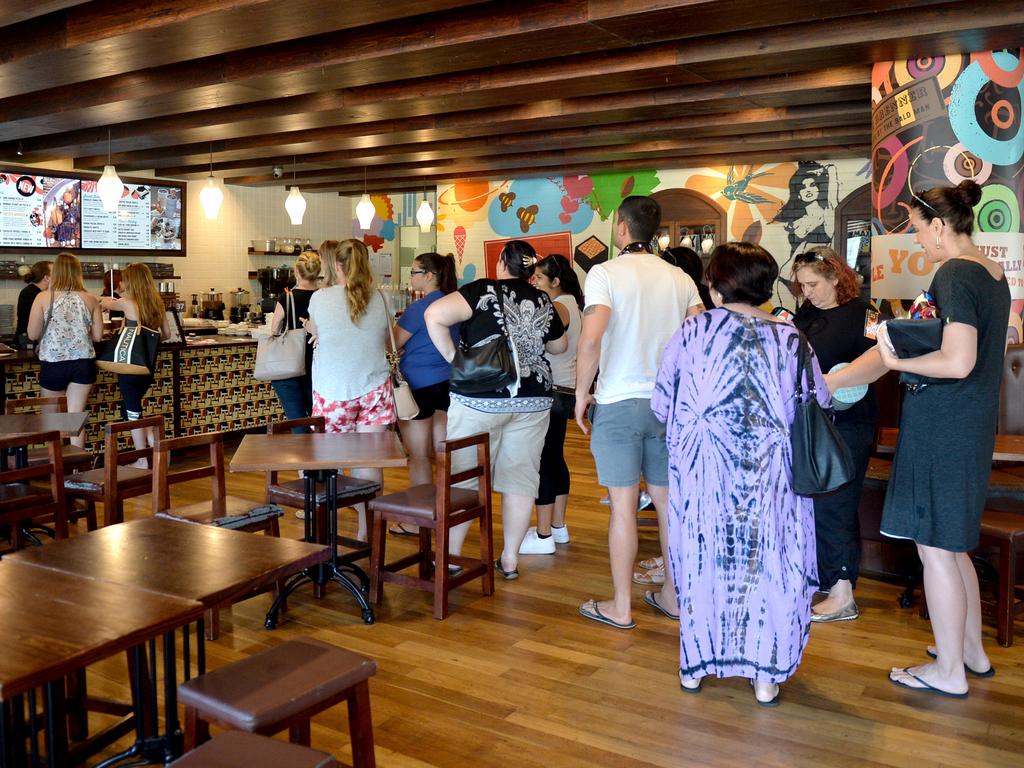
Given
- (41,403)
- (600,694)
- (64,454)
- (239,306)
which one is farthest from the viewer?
(239,306)

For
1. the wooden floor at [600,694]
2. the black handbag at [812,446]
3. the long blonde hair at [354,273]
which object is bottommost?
the wooden floor at [600,694]

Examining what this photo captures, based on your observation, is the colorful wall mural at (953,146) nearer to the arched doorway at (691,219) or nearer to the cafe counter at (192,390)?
the arched doorway at (691,219)

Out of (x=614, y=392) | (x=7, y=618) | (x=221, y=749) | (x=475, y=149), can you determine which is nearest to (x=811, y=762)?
(x=614, y=392)

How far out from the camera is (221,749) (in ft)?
6.22

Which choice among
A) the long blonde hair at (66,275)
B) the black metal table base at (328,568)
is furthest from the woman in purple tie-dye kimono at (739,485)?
the long blonde hair at (66,275)

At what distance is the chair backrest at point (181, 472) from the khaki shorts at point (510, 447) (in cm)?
111

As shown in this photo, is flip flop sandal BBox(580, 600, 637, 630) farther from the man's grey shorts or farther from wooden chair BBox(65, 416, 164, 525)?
wooden chair BBox(65, 416, 164, 525)

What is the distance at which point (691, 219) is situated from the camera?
35.1 feet

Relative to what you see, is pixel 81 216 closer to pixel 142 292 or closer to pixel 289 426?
pixel 142 292

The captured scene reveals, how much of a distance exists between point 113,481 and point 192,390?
3.57m

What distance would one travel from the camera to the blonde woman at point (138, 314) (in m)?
6.57

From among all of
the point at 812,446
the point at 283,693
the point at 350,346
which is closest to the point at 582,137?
the point at 350,346

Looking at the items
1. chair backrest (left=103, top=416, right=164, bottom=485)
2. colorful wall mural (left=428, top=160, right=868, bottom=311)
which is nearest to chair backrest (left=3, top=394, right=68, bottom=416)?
chair backrest (left=103, top=416, right=164, bottom=485)

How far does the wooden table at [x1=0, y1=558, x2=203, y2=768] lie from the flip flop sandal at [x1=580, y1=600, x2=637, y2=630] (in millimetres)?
2260
